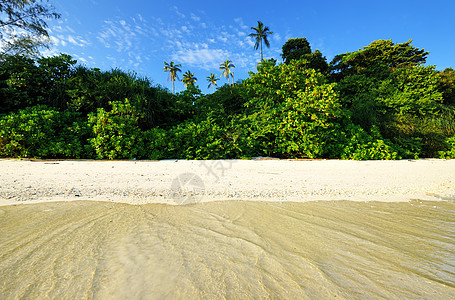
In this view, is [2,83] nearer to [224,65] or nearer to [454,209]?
[454,209]

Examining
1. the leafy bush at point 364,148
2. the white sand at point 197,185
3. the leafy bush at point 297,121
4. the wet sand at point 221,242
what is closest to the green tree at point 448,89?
the leafy bush at point 364,148

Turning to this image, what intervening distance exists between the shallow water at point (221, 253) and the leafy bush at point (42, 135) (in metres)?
5.12

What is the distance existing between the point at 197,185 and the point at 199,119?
17.2 ft

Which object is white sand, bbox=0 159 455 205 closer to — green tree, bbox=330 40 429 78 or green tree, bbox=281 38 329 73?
green tree, bbox=281 38 329 73

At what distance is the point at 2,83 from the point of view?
7.55m

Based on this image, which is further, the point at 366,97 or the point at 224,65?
the point at 224,65

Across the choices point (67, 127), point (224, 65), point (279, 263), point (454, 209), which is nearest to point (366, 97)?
point (454, 209)

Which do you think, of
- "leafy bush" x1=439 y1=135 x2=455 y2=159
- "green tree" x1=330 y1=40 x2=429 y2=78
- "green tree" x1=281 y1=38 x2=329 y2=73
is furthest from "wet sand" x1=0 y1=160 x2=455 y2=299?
"green tree" x1=330 y1=40 x2=429 y2=78

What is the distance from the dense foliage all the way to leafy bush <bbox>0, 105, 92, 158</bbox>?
3 centimetres

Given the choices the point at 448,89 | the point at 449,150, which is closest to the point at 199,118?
the point at 449,150

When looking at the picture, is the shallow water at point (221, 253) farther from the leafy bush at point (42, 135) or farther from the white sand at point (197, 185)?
the leafy bush at point (42, 135)

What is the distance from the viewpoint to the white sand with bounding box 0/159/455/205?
3.08 metres

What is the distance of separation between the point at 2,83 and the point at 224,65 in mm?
45456

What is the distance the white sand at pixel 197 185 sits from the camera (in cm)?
308
